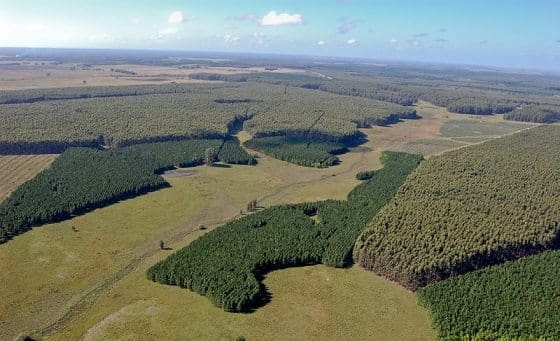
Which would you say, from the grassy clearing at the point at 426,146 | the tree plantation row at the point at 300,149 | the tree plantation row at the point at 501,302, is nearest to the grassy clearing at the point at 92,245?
the tree plantation row at the point at 300,149

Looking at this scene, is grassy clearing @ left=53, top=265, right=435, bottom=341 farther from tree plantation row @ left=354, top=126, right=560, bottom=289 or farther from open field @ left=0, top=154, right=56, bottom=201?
open field @ left=0, top=154, right=56, bottom=201

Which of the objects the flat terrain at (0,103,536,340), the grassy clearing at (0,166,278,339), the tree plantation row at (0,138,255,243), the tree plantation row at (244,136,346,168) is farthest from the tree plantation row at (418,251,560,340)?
the tree plantation row at (244,136,346,168)

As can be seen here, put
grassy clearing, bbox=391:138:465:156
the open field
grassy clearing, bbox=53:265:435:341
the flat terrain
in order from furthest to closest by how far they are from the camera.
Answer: grassy clearing, bbox=391:138:465:156 → the open field → the flat terrain → grassy clearing, bbox=53:265:435:341

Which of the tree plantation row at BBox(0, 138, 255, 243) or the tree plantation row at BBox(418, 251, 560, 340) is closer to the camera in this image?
the tree plantation row at BBox(418, 251, 560, 340)

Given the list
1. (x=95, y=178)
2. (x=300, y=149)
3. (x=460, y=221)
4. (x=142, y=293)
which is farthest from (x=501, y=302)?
(x=300, y=149)

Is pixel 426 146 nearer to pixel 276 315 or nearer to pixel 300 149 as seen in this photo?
pixel 300 149
